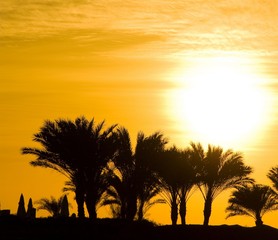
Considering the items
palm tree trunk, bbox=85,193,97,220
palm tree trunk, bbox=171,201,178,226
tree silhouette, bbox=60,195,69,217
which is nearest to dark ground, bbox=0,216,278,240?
palm tree trunk, bbox=85,193,97,220

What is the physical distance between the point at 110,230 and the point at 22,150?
319 inches

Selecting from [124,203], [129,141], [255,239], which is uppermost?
[129,141]

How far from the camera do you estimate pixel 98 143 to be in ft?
137

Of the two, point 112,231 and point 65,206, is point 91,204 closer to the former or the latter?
point 112,231

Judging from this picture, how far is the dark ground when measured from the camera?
3334cm

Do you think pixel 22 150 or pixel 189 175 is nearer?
pixel 22 150

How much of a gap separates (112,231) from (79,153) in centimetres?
623

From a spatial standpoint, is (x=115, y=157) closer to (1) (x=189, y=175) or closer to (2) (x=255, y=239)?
(1) (x=189, y=175)

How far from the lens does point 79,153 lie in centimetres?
4091

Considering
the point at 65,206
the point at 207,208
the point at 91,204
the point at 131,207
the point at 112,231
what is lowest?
the point at 112,231

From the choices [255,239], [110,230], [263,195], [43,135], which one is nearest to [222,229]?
[255,239]

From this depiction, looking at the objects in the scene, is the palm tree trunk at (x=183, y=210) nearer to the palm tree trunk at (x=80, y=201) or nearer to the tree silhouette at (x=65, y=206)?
the palm tree trunk at (x=80, y=201)

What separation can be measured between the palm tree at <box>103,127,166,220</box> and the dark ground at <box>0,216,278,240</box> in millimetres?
4638

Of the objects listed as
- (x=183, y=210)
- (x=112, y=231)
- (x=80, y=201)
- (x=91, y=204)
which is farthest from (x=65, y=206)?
(x=112, y=231)
